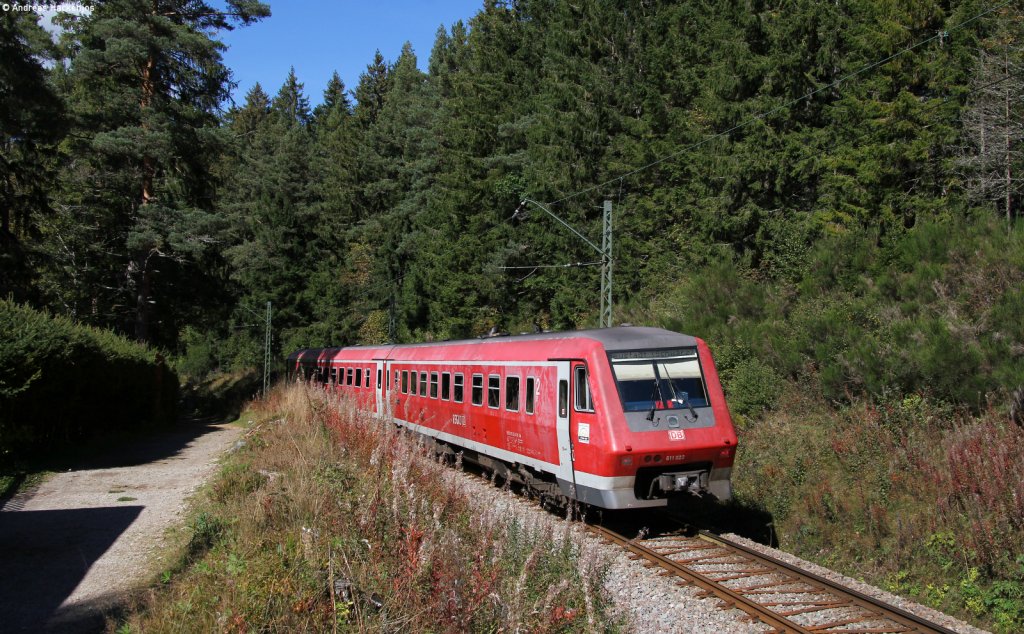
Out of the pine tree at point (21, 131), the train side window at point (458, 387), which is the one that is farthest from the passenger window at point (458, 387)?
the pine tree at point (21, 131)

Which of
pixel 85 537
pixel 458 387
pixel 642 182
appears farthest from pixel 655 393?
pixel 642 182

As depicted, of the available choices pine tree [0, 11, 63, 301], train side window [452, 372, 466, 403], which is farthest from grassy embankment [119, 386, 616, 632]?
pine tree [0, 11, 63, 301]

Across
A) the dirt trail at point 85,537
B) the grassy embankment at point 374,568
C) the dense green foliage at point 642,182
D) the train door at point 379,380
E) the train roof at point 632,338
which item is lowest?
the dirt trail at point 85,537

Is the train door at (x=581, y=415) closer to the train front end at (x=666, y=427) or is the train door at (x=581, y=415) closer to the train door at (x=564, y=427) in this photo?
the train door at (x=564, y=427)

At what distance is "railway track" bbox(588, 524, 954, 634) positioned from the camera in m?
6.87

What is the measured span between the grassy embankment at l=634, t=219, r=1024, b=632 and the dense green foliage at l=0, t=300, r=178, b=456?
13.7 meters

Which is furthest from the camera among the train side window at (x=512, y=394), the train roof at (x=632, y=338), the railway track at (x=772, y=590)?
the train side window at (x=512, y=394)

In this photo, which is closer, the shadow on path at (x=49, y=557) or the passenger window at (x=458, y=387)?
the shadow on path at (x=49, y=557)

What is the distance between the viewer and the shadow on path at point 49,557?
673cm

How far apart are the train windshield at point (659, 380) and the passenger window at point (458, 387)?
533cm

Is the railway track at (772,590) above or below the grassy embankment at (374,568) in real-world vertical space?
below

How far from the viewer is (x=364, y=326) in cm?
5438

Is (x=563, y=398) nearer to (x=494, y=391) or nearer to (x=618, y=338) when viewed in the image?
(x=618, y=338)

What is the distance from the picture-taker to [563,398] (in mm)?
10898
